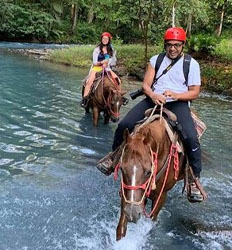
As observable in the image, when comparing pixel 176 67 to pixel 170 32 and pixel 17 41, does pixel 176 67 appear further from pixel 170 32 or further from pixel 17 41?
pixel 17 41

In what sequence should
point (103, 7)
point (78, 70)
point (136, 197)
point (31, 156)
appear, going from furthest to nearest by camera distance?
point (103, 7) → point (78, 70) → point (31, 156) → point (136, 197)

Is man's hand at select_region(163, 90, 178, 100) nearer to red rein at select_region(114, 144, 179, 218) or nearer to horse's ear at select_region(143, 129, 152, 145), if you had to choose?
red rein at select_region(114, 144, 179, 218)

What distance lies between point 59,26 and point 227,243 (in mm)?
44167

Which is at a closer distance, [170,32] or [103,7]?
[170,32]

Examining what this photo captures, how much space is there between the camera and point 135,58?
24797 millimetres

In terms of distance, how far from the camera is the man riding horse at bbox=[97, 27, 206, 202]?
527 cm

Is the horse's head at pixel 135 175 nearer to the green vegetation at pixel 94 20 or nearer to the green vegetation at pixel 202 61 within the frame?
the green vegetation at pixel 202 61

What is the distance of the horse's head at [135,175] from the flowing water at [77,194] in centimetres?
136

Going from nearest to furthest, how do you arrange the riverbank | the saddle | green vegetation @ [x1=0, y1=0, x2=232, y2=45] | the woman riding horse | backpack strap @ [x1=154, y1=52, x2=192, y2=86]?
the saddle
backpack strap @ [x1=154, y1=52, x2=192, y2=86]
the woman riding horse
the riverbank
green vegetation @ [x1=0, y1=0, x2=232, y2=45]

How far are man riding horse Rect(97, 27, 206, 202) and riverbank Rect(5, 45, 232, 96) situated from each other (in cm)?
1223

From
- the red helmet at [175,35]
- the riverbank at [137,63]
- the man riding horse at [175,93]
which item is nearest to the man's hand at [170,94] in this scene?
the man riding horse at [175,93]

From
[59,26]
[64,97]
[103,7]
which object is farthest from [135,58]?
[59,26]

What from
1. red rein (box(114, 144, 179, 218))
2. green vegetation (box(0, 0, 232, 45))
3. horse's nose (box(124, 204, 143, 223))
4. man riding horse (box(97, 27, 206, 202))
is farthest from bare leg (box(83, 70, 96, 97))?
green vegetation (box(0, 0, 232, 45))

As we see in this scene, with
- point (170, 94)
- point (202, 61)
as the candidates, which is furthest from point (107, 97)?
point (202, 61)
